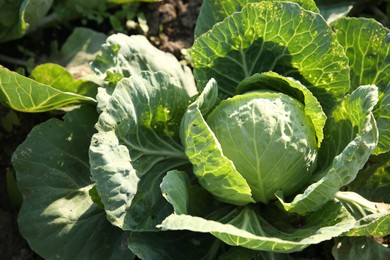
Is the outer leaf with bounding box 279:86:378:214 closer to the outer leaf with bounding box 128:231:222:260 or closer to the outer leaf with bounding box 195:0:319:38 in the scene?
the outer leaf with bounding box 128:231:222:260

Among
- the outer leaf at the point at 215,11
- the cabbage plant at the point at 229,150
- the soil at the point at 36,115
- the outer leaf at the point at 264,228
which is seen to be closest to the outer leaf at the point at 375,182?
the cabbage plant at the point at 229,150

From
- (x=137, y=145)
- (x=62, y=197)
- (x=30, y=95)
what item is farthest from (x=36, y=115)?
(x=137, y=145)

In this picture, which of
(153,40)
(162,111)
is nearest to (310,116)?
(162,111)

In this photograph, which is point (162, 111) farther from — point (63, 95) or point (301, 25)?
point (301, 25)

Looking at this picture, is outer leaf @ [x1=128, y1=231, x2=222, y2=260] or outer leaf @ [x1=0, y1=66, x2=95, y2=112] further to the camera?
outer leaf @ [x1=0, y1=66, x2=95, y2=112]

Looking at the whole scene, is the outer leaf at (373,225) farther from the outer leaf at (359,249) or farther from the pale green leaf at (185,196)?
the pale green leaf at (185,196)

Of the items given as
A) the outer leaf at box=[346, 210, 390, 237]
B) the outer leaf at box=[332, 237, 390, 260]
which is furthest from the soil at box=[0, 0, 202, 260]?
the outer leaf at box=[346, 210, 390, 237]

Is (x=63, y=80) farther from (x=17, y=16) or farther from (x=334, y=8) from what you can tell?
(x=334, y=8)
